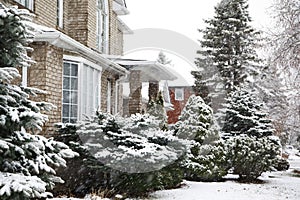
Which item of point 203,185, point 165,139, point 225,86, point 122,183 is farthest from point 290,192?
point 225,86

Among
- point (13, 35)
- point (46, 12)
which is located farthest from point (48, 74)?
point (13, 35)

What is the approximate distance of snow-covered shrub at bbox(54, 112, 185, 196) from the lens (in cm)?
1040

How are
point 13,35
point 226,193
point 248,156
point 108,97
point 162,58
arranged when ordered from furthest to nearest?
1. point 162,58
2. point 108,97
3. point 248,156
4. point 226,193
5. point 13,35

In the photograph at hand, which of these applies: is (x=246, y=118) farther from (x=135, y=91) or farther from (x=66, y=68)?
(x=66, y=68)

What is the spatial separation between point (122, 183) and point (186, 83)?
38.5m

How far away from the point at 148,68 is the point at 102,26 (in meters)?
2.56

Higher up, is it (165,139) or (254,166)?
(165,139)

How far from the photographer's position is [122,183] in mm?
11016

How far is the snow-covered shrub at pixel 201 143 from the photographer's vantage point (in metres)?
15.3

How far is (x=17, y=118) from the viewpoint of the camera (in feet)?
19.0

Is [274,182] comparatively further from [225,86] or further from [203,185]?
[225,86]

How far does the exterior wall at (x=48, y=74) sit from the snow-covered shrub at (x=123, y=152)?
0.76 meters

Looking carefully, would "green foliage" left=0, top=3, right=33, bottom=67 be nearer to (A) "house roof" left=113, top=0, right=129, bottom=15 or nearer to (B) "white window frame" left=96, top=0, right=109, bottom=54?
(B) "white window frame" left=96, top=0, right=109, bottom=54

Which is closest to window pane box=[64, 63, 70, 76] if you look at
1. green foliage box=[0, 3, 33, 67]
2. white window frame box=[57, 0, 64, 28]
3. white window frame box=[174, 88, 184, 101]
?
white window frame box=[57, 0, 64, 28]
